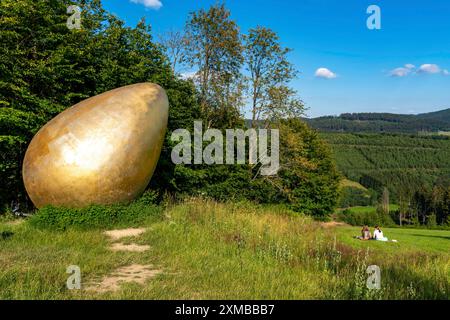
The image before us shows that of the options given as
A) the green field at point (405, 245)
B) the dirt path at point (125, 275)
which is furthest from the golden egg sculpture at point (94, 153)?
the green field at point (405, 245)

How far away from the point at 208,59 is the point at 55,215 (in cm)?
1971

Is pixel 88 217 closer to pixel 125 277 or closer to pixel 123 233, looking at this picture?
pixel 123 233

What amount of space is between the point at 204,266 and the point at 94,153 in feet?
18.2

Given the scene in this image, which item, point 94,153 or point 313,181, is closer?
point 94,153

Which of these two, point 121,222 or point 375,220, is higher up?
point 121,222

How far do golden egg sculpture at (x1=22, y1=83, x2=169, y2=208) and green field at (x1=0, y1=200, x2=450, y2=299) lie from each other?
4.07 ft

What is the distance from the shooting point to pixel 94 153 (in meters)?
10.5

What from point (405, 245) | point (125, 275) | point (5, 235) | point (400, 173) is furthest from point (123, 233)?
point (400, 173)

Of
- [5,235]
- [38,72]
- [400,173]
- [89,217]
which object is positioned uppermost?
[38,72]

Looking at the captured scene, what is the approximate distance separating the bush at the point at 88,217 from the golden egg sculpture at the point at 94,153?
281 millimetres

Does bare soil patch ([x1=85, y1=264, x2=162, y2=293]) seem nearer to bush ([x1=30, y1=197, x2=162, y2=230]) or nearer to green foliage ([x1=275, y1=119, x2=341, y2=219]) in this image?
bush ([x1=30, y1=197, x2=162, y2=230])

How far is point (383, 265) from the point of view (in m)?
7.93
